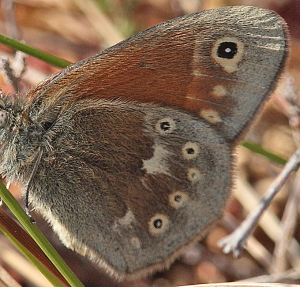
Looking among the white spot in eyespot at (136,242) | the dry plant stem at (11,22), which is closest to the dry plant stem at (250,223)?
the white spot in eyespot at (136,242)

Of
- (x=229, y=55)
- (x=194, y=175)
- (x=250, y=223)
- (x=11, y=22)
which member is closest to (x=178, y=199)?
(x=194, y=175)

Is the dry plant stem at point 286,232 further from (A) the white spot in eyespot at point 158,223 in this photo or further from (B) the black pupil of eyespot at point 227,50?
(B) the black pupil of eyespot at point 227,50

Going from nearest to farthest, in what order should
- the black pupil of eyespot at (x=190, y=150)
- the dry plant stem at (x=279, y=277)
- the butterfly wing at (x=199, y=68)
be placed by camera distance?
the butterfly wing at (x=199, y=68)
the black pupil of eyespot at (x=190, y=150)
the dry plant stem at (x=279, y=277)

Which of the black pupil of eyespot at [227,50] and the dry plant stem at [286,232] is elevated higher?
the black pupil of eyespot at [227,50]

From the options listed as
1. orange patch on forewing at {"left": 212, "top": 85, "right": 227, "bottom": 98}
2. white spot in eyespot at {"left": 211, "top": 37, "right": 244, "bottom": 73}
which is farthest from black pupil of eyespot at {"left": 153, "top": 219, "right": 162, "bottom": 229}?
white spot in eyespot at {"left": 211, "top": 37, "right": 244, "bottom": 73}

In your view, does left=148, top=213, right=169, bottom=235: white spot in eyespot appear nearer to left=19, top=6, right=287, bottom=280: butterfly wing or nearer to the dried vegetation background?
left=19, top=6, right=287, bottom=280: butterfly wing
